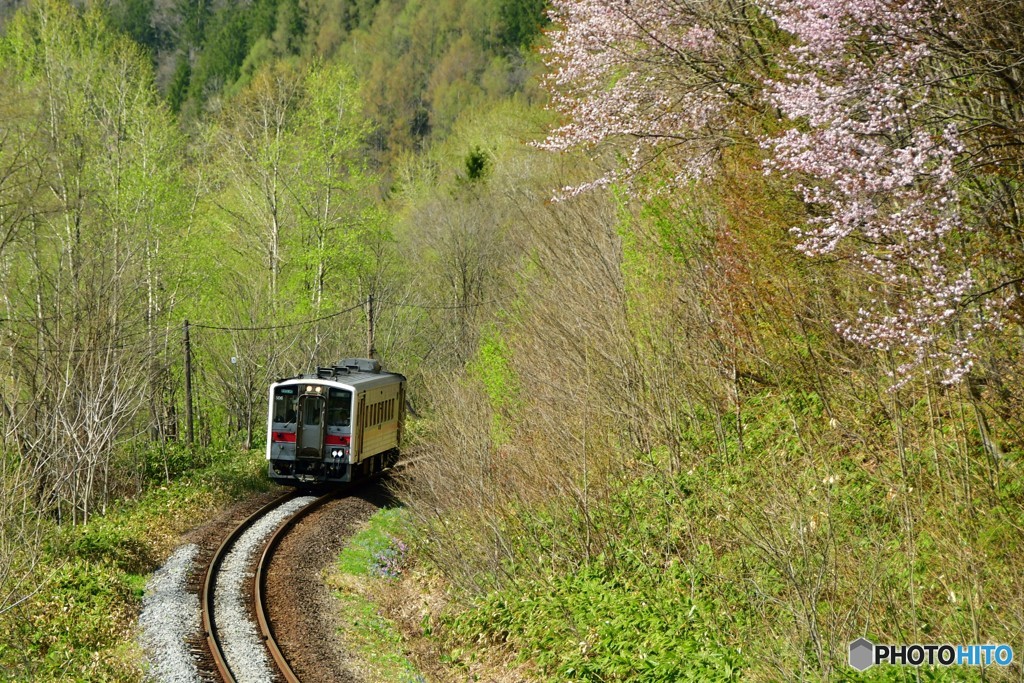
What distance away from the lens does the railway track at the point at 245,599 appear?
10359mm

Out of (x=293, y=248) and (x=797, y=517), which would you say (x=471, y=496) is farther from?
(x=293, y=248)

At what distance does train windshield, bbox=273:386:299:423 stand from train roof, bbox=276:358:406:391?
0.21m

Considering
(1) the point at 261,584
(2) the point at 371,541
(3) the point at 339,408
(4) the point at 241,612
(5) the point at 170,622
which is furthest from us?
(3) the point at 339,408

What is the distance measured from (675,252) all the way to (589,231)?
4141mm

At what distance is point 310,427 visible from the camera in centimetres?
1984

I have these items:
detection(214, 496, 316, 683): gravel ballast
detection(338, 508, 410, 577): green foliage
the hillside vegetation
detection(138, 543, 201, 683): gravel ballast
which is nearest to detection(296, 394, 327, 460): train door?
detection(338, 508, 410, 577): green foliage

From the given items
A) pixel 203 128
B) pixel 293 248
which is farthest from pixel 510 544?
pixel 203 128

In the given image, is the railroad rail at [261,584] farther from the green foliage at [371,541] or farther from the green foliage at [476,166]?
the green foliage at [476,166]

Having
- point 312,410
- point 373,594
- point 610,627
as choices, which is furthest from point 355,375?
point 610,627

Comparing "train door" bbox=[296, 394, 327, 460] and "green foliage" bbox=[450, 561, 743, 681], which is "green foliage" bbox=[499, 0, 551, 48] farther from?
Answer: "green foliage" bbox=[450, 561, 743, 681]

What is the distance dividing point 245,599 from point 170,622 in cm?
127

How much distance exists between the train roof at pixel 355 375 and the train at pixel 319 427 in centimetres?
2

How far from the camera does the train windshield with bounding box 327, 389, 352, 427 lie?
19.7 metres

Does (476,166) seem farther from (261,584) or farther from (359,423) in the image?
(261,584)
